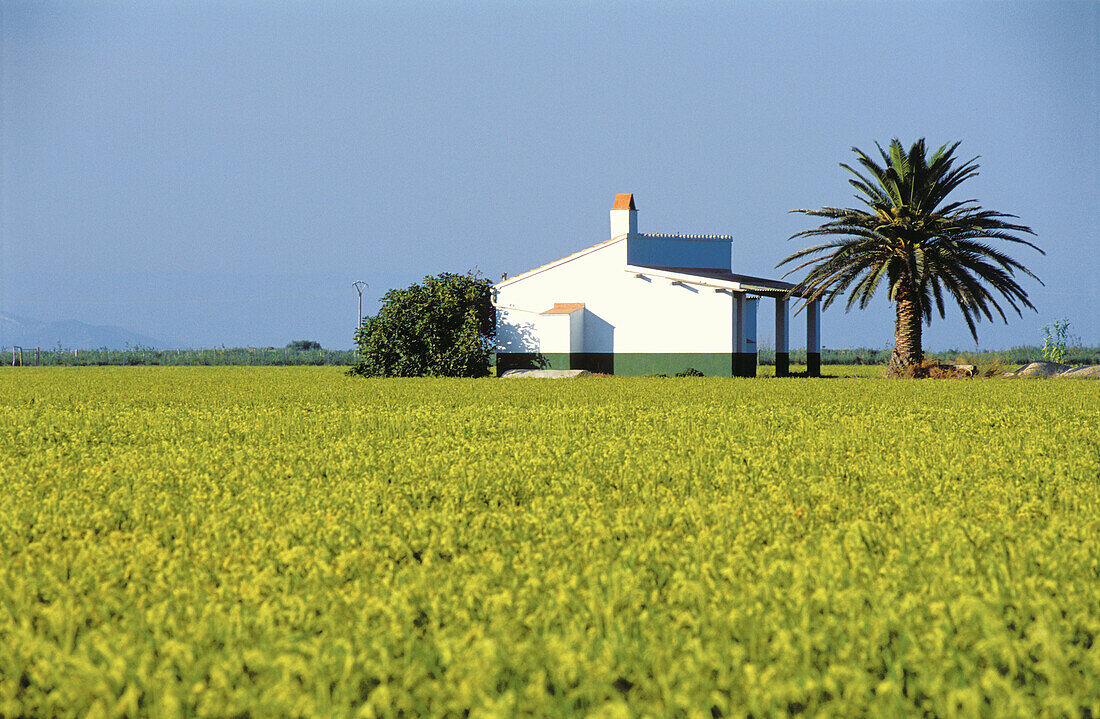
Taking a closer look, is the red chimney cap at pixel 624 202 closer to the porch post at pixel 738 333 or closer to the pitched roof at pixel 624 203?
the pitched roof at pixel 624 203

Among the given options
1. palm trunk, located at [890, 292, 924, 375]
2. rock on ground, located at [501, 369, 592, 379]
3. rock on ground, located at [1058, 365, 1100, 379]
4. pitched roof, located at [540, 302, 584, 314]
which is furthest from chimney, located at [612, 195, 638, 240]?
rock on ground, located at [1058, 365, 1100, 379]

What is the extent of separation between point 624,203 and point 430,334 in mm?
9974

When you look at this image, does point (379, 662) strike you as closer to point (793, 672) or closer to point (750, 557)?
point (793, 672)

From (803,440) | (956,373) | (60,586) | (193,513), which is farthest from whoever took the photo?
(956,373)

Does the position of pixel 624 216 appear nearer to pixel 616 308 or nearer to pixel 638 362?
pixel 616 308

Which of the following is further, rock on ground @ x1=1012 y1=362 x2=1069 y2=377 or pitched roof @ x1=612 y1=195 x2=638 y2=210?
pitched roof @ x1=612 y1=195 x2=638 y2=210

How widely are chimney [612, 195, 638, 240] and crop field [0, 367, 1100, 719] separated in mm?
30829

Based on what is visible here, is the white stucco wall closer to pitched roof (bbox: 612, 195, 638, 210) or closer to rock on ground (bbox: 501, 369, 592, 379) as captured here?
rock on ground (bbox: 501, 369, 592, 379)

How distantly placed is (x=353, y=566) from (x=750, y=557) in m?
2.07

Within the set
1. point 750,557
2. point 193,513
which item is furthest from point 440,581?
point 193,513

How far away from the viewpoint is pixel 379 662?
3.56 meters

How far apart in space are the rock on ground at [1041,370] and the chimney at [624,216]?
15836mm

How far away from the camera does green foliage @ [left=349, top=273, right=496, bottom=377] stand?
37094 mm

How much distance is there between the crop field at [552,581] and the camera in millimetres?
3311
